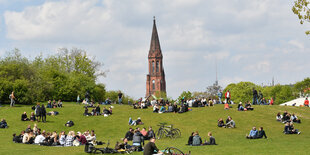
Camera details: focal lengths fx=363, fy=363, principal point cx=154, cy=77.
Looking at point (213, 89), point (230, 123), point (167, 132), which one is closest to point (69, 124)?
point (167, 132)

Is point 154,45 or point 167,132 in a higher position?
point 154,45

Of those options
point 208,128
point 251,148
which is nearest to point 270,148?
point 251,148

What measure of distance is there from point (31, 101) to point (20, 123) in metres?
23.5

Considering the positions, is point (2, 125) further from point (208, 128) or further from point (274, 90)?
point (274, 90)

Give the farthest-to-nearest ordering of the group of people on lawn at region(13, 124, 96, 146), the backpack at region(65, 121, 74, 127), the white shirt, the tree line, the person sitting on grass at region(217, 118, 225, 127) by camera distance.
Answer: the tree line, the person sitting on grass at region(217, 118, 225, 127), the backpack at region(65, 121, 74, 127), the white shirt, the group of people on lawn at region(13, 124, 96, 146)

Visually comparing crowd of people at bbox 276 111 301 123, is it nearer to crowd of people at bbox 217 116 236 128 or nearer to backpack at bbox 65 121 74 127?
crowd of people at bbox 217 116 236 128

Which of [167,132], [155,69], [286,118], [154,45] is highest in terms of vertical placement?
[154,45]

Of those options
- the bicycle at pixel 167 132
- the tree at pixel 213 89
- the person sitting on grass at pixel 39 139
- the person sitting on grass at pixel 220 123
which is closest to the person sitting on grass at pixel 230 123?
the person sitting on grass at pixel 220 123

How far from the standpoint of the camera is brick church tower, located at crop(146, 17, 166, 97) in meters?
142

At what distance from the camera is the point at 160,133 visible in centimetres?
3372

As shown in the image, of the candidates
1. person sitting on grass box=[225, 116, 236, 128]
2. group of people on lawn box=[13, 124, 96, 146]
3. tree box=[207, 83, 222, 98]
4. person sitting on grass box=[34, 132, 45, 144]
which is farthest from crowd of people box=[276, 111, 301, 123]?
tree box=[207, 83, 222, 98]

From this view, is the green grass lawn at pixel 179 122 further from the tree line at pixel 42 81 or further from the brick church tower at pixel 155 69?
the brick church tower at pixel 155 69

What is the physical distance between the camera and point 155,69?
474 feet

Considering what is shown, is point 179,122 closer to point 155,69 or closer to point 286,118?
point 286,118
